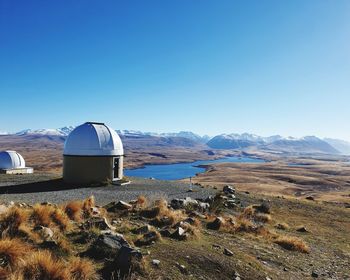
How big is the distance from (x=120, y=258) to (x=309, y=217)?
12.8 meters

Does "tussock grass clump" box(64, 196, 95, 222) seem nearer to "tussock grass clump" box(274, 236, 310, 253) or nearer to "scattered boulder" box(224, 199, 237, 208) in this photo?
"tussock grass clump" box(274, 236, 310, 253)

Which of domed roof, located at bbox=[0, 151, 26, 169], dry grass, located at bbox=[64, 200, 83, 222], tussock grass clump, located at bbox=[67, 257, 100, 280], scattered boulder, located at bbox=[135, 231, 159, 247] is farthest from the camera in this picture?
domed roof, located at bbox=[0, 151, 26, 169]

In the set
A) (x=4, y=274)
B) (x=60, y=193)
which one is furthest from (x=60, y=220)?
(x=60, y=193)

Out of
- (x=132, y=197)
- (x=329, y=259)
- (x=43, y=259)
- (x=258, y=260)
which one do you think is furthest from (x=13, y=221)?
(x=132, y=197)

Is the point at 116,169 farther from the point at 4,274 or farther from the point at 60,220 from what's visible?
the point at 4,274

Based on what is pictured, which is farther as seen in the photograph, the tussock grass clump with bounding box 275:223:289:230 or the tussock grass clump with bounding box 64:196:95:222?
the tussock grass clump with bounding box 275:223:289:230

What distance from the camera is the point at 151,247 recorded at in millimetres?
6934

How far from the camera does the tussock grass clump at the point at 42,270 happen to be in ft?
15.8

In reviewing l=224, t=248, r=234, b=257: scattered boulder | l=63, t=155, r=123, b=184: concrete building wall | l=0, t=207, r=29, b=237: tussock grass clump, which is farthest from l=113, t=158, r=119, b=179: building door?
l=224, t=248, r=234, b=257: scattered boulder

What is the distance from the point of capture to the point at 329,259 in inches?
355

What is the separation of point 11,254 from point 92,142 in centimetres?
1820

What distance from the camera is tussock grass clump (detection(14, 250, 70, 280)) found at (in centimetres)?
480

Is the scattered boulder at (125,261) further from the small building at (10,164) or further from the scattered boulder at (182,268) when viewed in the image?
the small building at (10,164)

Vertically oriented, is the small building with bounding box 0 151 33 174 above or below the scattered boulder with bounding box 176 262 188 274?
below
